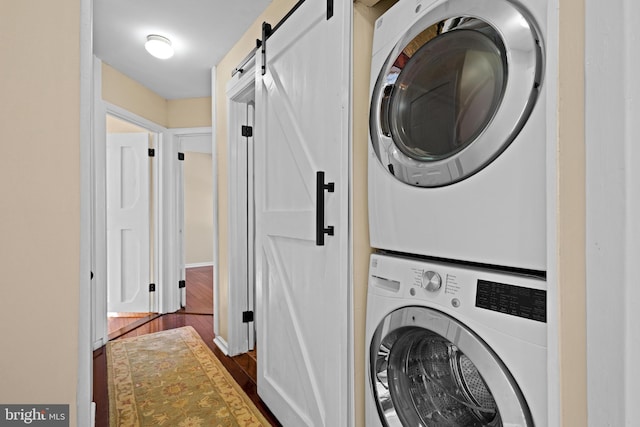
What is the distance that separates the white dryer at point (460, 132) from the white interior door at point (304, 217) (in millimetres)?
198

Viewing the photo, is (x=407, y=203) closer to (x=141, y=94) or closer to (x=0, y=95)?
(x=0, y=95)

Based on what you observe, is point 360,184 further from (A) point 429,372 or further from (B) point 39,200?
(B) point 39,200

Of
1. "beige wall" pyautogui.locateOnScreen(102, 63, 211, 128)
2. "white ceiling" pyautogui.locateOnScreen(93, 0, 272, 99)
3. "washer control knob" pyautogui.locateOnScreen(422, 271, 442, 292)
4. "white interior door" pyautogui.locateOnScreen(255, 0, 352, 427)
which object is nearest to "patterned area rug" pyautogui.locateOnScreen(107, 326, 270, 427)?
"white interior door" pyautogui.locateOnScreen(255, 0, 352, 427)

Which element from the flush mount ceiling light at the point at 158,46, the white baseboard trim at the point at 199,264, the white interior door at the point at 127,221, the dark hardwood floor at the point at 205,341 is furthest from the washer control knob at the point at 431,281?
the white baseboard trim at the point at 199,264

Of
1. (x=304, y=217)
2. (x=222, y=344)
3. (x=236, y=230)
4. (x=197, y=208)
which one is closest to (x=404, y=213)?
(x=304, y=217)

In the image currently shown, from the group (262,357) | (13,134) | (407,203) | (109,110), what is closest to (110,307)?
(109,110)

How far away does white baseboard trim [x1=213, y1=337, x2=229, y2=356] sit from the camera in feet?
9.28

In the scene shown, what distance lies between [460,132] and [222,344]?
272 centimetres

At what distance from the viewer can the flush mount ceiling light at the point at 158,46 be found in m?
2.63

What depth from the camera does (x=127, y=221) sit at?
389cm

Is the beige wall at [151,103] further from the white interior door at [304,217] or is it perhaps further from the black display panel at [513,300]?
the black display panel at [513,300]

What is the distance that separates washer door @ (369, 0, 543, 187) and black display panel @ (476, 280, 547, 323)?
291 mm

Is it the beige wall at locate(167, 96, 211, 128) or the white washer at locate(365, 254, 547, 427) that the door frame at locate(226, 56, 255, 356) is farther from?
the white washer at locate(365, 254, 547, 427)

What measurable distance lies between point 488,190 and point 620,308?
347 mm
